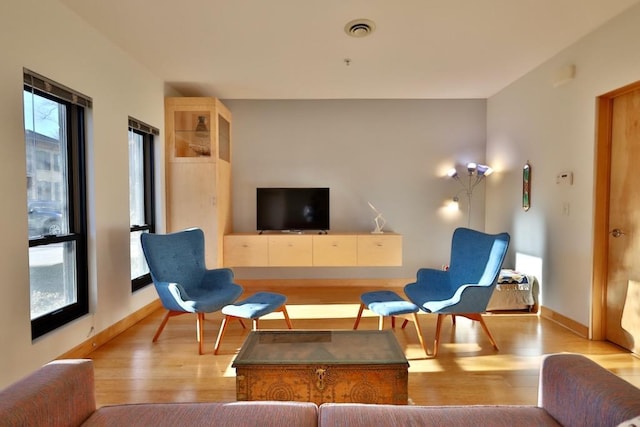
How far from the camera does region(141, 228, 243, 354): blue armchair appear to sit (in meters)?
2.68

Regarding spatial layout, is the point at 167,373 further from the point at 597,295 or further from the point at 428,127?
the point at 428,127

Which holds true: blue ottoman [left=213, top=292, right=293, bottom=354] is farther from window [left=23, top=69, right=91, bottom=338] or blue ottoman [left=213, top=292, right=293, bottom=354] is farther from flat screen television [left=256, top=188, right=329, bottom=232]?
flat screen television [left=256, top=188, right=329, bottom=232]

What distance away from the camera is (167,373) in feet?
7.64

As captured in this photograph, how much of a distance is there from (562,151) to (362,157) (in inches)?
88.3

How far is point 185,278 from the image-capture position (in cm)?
Answer: 310

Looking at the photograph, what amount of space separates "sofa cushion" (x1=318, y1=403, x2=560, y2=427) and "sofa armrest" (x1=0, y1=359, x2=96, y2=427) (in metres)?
0.81

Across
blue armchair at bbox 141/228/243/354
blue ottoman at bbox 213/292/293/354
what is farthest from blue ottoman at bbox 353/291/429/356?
blue armchair at bbox 141/228/243/354

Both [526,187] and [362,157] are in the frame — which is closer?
[526,187]

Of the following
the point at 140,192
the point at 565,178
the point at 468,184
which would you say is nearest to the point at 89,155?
the point at 140,192

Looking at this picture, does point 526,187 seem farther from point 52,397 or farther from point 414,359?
point 52,397

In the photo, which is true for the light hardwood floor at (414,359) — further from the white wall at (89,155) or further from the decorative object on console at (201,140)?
the decorative object on console at (201,140)

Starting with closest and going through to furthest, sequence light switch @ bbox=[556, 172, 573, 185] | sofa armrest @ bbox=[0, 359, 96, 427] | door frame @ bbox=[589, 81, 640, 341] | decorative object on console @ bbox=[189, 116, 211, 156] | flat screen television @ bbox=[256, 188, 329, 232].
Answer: sofa armrest @ bbox=[0, 359, 96, 427] → door frame @ bbox=[589, 81, 640, 341] → light switch @ bbox=[556, 172, 573, 185] → decorative object on console @ bbox=[189, 116, 211, 156] → flat screen television @ bbox=[256, 188, 329, 232]

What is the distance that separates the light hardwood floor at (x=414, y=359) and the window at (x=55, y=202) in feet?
1.71

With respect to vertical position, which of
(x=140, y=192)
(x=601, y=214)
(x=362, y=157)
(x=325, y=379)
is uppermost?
(x=362, y=157)
